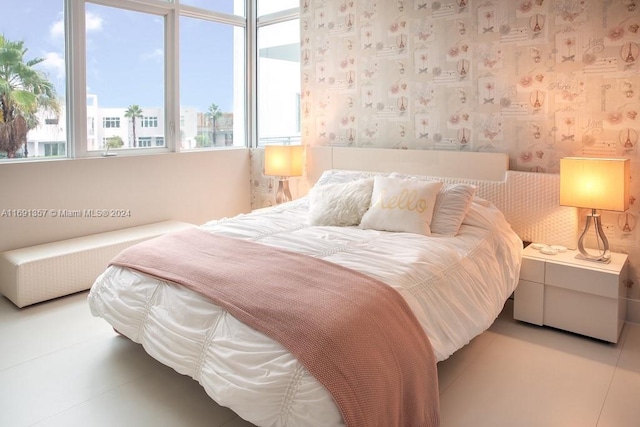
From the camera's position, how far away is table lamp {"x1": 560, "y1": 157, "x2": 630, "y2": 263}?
272 cm

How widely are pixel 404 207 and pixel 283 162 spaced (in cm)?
163

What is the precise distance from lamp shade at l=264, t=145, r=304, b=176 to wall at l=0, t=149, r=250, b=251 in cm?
69

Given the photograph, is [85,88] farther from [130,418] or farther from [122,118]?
[130,418]

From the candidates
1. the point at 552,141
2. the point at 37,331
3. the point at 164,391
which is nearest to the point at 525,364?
the point at 552,141

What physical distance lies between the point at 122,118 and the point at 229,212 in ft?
4.40

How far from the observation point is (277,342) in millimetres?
1738

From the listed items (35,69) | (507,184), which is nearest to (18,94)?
(35,69)

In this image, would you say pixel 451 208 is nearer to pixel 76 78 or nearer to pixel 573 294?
pixel 573 294

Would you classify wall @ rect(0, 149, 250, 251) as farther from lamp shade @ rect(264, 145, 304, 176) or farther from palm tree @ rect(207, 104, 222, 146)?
lamp shade @ rect(264, 145, 304, 176)

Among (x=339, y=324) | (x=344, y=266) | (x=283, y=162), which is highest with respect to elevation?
(x=283, y=162)

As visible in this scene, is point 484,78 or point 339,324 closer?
point 339,324

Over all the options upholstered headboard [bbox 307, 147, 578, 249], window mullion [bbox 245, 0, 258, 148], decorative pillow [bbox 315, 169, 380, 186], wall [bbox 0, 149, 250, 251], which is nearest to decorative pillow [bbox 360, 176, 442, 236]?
upholstered headboard [bbox 307, 147, 578, 249]

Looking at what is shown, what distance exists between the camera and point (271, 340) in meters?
1.76

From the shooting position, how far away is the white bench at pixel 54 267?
3208mm
